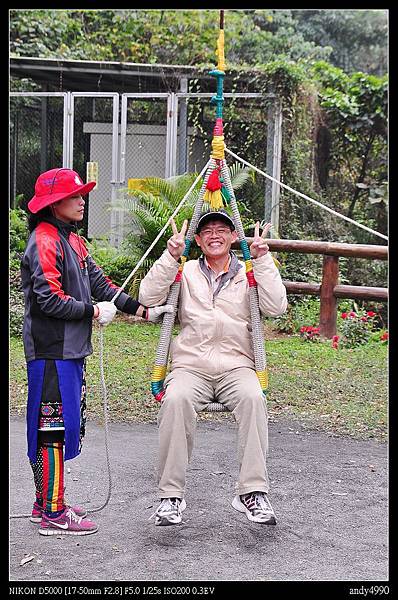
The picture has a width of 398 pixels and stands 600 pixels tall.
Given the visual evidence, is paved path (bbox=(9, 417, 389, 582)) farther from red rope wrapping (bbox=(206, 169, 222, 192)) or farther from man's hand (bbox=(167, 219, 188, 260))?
red rope wrapping (bbox=(206, 169, 222, 192))

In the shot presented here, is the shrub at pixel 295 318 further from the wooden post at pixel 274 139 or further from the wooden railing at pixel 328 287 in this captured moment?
the wooden post at pixel 274 139

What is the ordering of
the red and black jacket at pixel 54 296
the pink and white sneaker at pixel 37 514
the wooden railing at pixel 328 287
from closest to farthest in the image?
the red and black jacket at pixel 54 296, the pink and white sneaker at pixel 37 514, the wooden railing at pixel 328 287

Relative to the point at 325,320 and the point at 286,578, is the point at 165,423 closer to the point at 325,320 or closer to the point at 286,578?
the point at 286,578

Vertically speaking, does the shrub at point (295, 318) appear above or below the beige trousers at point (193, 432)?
below

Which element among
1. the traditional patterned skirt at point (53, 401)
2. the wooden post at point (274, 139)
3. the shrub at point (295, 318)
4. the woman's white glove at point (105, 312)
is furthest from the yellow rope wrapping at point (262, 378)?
the wooden post at point (274, 139)

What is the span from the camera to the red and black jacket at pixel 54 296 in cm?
350

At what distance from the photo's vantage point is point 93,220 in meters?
12.0

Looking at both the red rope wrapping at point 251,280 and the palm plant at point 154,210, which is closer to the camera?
the red rope wrapping at point 251,280

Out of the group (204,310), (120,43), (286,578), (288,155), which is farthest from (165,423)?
(120,43)

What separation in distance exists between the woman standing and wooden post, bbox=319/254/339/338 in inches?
199

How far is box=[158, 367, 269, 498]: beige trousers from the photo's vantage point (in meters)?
3.71

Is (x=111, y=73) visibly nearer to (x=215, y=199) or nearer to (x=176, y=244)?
(x=215, y=199)

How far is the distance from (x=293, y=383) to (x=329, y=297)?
6.11ft

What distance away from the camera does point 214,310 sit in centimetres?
403
